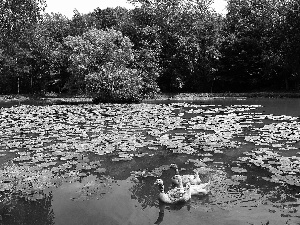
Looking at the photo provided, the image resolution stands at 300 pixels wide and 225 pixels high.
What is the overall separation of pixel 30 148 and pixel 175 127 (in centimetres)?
732

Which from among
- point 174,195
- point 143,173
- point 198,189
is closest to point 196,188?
point 198,189

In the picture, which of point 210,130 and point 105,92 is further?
point 105,92

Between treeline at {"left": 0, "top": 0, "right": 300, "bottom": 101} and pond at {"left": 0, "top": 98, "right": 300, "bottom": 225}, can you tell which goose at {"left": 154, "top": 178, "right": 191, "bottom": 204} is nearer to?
pond at {"left": 0, "top": 98, "right": 300, "bottom": 225}

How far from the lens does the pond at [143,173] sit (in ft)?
21.5

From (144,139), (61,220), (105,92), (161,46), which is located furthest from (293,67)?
(61,220)

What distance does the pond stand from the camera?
6.54m

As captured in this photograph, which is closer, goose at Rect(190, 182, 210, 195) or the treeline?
goose at Rect(190, 182, 210, 195)

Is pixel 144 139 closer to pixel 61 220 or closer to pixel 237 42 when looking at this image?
pixel 61 220

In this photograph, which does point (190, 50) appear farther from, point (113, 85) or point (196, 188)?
point (196, 188)

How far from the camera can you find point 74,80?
35719 millimetres

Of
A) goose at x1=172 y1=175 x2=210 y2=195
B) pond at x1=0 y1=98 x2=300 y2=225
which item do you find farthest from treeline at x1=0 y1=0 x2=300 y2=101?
goose at x1=172 y1=175 x2=210 y2=195

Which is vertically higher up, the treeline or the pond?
the treeline

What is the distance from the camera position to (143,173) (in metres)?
9.05

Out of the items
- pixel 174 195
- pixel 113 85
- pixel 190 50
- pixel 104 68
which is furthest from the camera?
pixel 190 50
